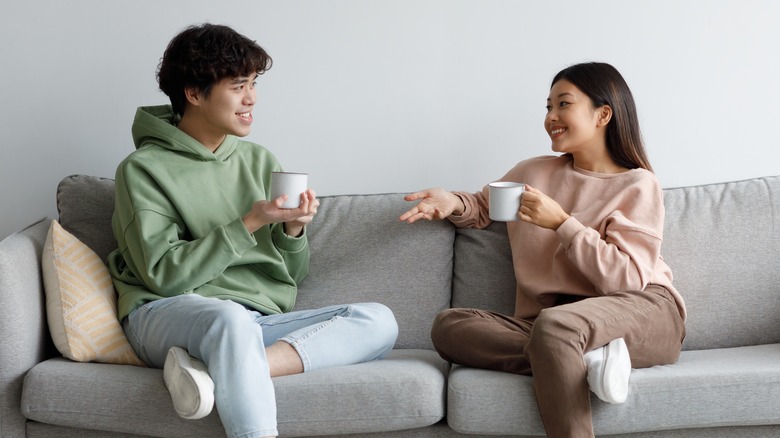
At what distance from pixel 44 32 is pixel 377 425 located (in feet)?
5.79

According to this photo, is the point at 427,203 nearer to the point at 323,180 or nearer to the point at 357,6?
the point at 323,180

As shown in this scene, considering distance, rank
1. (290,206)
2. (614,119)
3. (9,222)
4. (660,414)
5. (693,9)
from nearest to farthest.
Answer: (660,414) → (290,206) → (614,119) → (693,9) → (9,222)

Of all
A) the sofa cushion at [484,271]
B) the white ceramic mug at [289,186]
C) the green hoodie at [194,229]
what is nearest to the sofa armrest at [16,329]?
the green hoodie at [194,229]

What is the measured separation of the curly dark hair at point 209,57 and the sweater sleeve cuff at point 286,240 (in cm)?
40

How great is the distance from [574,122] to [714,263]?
0.54 meters

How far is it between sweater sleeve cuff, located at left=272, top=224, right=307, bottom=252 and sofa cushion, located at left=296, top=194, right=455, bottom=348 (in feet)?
0.54

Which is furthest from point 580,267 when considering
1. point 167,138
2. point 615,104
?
point 167,138

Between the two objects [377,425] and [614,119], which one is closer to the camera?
[377,425]

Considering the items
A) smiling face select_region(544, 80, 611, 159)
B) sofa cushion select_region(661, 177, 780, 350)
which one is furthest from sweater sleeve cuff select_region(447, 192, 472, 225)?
sofa cushion select_region(661, 177, 780, 350)

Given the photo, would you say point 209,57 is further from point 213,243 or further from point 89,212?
point 89,212

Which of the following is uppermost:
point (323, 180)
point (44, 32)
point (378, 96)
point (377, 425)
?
point (44, 32)

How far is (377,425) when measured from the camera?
6.49 ft

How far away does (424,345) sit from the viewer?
98.3 inches

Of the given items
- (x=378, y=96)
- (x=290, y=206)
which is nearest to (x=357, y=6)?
(x=378, y=96)
